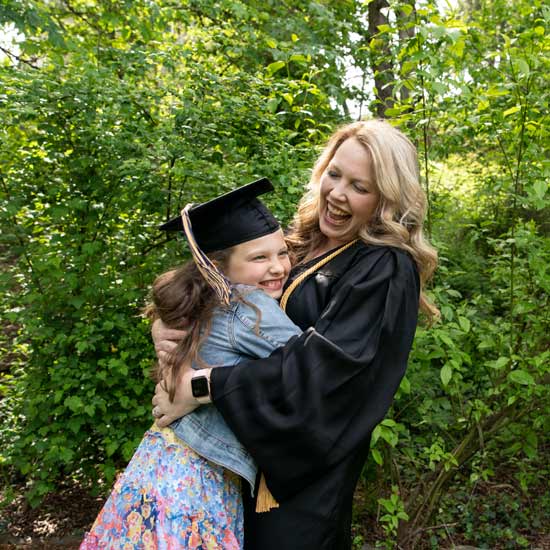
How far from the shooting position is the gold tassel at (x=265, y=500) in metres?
1.88

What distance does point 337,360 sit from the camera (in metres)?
1.73

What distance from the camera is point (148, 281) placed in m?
3.77

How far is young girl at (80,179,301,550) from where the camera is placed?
1817mm

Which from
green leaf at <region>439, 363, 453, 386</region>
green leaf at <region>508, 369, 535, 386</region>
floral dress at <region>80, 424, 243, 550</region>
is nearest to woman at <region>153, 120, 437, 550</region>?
floral dress at <region>80, 424, 243, 550</region>

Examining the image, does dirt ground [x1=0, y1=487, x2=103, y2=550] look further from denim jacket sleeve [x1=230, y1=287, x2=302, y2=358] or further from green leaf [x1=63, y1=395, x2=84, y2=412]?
denim jacket sleeve [x1=230, y1=287, x2=302, y2=358]

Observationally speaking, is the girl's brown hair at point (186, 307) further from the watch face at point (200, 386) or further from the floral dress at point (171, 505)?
the floral dress at point (171, 505)

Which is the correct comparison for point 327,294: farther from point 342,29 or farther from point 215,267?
point 342,29

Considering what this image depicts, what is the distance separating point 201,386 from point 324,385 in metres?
0.37

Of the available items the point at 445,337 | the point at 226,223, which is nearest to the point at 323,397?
the point at 226,223

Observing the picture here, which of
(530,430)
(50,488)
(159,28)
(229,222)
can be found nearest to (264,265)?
(229,222)

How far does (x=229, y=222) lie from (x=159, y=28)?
4.85 metres

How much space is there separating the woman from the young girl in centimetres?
8

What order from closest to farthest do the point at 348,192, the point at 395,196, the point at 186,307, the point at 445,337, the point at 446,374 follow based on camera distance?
the point at 186,307
the point at 395,196
the point at 348,192
the point at 445,337
the point at 446,374

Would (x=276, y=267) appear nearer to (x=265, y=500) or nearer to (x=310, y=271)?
(x=310, y=271)
